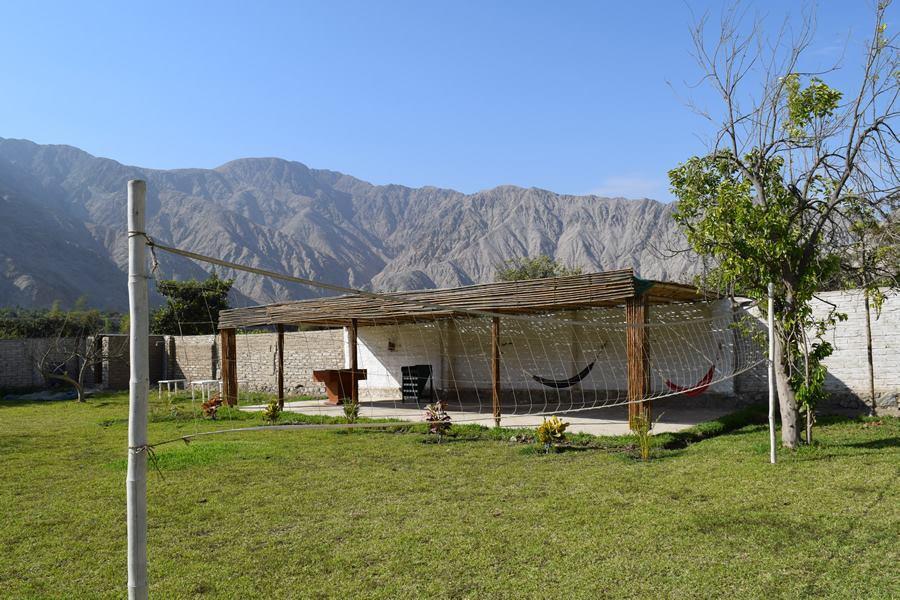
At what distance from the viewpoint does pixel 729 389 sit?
31.5ft

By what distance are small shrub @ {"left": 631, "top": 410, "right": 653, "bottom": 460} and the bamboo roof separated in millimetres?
1292

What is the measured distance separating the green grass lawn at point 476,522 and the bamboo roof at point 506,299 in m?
1.59

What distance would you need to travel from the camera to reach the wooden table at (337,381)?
11.6m

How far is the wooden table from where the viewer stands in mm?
11562

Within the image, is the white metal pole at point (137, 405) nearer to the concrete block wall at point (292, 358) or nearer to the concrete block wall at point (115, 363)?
the concrete block wall at point (292, 358)

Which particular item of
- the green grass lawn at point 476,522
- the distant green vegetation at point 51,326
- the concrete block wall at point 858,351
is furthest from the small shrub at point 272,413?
the distant green vegetation at point 51,326

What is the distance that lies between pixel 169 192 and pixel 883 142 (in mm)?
95821

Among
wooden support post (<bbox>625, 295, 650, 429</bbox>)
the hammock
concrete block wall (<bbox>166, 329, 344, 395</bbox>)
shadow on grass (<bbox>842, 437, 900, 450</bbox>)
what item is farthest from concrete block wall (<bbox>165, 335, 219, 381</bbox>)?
shadow on grass (<bbox>842, 437, 900, 450</bbox>)

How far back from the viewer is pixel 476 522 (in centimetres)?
395

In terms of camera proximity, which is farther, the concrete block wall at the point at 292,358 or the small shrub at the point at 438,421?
the concrete block wall at the point at 292,358

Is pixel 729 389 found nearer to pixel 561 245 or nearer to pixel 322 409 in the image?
pixel 322 409

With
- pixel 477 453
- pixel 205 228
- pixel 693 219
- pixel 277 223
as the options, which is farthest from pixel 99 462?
A: pixel 277 223

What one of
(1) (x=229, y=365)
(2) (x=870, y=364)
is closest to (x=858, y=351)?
(2) (x=870, y=364)

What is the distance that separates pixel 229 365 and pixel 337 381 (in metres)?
2.30
